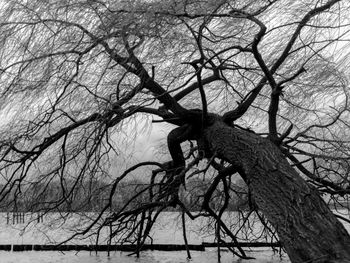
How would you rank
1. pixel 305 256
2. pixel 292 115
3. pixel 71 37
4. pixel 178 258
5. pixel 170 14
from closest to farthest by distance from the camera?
pixel 305 256
pixel 170 14
pixel 71 37
pixel 292 115
pixel 178 258

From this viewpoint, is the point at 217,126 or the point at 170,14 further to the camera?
the point at 217,126

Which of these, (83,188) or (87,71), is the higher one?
(87,71)

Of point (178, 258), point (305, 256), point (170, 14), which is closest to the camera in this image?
point (305, 256)

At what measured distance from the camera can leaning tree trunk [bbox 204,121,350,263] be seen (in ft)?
9.85

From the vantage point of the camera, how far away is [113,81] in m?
4.10

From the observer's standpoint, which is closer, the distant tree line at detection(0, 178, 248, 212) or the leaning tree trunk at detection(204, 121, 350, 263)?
the leaning tree trunk at detection(204, 121, 350, 263)

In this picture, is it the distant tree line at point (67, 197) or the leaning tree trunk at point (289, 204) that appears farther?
the distant tree line at point (67, 197)

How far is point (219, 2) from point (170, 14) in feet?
1.27

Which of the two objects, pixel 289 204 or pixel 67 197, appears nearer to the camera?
pixel 289 204

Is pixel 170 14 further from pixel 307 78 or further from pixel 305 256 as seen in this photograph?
pixel 307 78

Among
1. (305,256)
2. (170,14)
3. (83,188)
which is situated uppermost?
(170,14)

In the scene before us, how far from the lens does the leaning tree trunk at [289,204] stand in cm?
300

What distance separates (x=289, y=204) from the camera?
10.9 ft

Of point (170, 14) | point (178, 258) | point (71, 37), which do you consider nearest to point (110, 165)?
point (71, 37)
